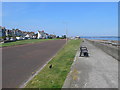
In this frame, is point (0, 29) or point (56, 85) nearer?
point (56, 85)

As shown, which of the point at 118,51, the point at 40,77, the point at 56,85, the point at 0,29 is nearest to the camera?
the point at 56,85

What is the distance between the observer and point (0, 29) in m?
115

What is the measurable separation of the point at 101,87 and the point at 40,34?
165330 millimetres

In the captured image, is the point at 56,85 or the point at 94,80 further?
the point at 94,80

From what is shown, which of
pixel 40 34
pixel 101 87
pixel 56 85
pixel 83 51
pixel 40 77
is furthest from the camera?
pixel 40 34

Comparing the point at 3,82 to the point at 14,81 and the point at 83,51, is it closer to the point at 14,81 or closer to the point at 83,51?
the point at 14,81

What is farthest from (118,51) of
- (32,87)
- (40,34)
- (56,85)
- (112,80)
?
(40,34)

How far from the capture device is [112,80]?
689 cm

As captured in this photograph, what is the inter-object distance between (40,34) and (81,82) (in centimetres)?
16459

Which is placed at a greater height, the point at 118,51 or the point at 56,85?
the point at 118,51

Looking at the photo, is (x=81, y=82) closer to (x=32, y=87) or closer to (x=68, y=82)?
(x=68, y=82)

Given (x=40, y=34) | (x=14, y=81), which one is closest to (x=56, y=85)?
(x=14, y=81)

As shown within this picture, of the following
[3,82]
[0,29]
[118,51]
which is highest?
[0,29]

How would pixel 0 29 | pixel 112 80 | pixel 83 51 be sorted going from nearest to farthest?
pixel 112 80
pixel 83 51
pixel 0 29
